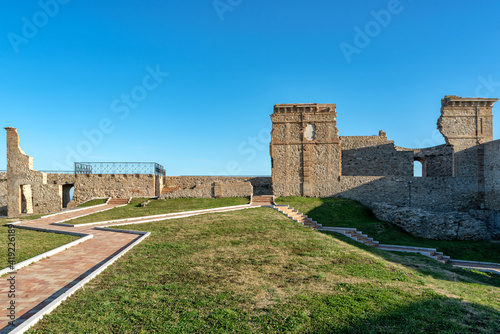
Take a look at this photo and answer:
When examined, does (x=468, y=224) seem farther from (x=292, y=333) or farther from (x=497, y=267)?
(x=292, y=333)

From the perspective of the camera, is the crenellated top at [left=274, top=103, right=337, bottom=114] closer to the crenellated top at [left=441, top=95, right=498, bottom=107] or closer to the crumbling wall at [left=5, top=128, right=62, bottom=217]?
the crenellated top at [left=441, top=95, right=498, bottom=107]

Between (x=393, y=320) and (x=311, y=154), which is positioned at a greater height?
(x=311, y=154)

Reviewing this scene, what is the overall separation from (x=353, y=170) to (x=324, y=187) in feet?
20.7

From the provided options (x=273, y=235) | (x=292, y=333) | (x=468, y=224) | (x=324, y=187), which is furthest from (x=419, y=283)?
(x=324, y=187)

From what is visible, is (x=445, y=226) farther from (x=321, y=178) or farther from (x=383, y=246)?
(x=321, y=178)

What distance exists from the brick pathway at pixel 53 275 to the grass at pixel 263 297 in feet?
1.54

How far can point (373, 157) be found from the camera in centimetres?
2816

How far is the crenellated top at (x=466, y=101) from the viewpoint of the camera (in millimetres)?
24964

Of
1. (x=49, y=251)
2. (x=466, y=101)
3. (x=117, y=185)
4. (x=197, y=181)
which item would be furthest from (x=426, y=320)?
(x=466, y=101)

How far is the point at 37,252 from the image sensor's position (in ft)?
26.9

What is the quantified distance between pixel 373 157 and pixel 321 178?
25.2 ft

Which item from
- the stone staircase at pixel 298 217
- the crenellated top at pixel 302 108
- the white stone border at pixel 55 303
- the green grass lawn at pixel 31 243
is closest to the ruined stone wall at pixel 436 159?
the crenellated top at pixel 302 108

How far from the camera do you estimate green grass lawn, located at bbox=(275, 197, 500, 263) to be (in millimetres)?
14598

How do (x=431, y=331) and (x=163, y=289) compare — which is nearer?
(x=431, y=331)
